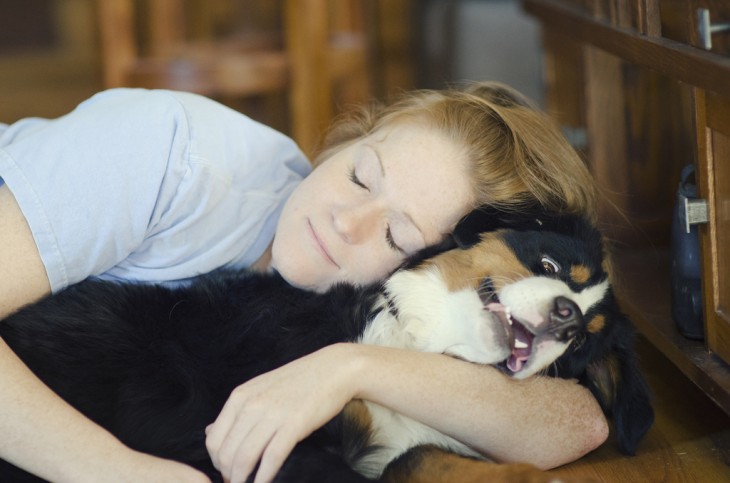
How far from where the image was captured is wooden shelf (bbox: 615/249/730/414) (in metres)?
1.49

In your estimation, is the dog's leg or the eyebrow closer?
the dog's leg

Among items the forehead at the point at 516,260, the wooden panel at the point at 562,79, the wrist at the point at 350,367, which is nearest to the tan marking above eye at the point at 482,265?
the forehead at the point at 516,260

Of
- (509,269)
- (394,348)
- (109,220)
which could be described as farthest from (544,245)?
(109,220)

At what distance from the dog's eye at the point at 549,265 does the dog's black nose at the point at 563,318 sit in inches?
4.2

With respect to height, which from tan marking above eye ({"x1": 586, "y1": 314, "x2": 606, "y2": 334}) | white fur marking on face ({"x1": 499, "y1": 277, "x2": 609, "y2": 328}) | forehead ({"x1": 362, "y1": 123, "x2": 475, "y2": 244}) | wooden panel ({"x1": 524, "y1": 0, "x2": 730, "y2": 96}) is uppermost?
wooden panel ({"x1": 524, "y1": 0, "x2": 730, "y2": 96})

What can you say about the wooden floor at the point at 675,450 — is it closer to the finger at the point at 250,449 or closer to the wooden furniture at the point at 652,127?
the wooden furniture at the point at 652,127

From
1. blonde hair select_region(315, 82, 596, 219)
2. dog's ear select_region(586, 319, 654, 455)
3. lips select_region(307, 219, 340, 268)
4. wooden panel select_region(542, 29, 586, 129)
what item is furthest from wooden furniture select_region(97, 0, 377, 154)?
dog's ear select_region(586, 319, 654, 455)

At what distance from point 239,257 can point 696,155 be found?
81cm

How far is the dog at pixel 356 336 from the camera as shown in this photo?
1360 millimetres

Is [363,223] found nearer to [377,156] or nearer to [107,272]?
[377,156]

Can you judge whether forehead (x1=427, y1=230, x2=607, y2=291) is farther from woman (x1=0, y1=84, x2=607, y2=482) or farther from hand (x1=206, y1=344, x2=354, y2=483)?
hand (x1=206, y1=344, x2=354, y2=483)

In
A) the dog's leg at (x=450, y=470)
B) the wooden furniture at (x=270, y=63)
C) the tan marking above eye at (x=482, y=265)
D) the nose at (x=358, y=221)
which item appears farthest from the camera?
the wooden furniture at (x=270, y=63)

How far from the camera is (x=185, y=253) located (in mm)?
1605

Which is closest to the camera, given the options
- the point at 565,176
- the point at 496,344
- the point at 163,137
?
the point at 496,344
